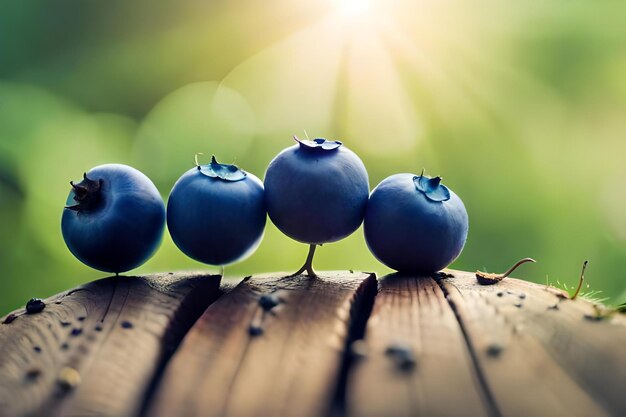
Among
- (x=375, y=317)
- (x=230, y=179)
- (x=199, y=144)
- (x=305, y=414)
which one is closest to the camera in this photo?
(x=305, y=414)

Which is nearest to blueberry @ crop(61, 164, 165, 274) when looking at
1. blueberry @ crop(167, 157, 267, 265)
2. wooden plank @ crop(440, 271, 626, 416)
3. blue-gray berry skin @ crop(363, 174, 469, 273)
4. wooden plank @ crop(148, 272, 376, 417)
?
blueberry @ crop(167, 157, 267, 265)

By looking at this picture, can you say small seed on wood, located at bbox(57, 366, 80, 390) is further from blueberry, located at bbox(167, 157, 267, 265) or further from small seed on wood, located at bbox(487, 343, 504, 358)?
small seed on wood, located at bbox(487, 343, 504, 358)

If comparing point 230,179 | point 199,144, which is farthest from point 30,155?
point 230,179

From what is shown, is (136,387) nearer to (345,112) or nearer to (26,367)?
(26,367)

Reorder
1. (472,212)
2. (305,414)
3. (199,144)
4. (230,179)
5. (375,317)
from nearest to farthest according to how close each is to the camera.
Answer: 1. (305,414)
2. (375,317)
3. (230,179)
4. (472,212)
5. (199,144)

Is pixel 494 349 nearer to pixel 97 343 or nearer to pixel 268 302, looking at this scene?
pixel 268 302

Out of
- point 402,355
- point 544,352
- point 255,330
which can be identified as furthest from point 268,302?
point 544,352

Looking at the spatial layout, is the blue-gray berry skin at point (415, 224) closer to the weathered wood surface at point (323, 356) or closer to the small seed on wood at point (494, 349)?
the weathered wood surface at point (323, 356)

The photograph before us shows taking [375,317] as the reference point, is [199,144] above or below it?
above
